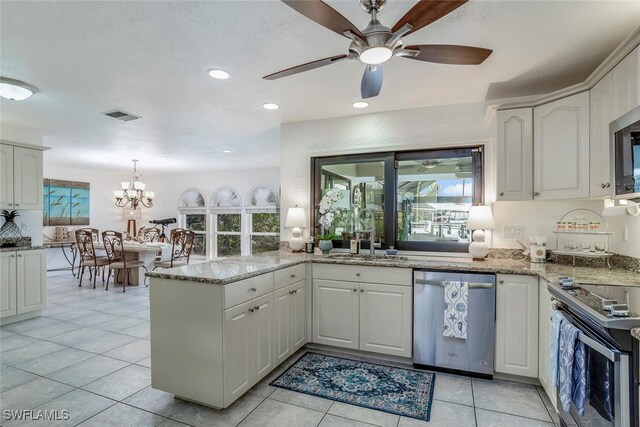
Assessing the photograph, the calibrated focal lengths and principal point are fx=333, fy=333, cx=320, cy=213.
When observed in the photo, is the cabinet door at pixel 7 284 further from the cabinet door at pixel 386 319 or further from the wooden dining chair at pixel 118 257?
the cabinet door at pixel 386 319

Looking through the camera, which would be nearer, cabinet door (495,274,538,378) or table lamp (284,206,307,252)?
cabinet door (495,274,538,378)

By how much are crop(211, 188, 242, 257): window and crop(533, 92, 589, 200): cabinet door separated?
254 inches

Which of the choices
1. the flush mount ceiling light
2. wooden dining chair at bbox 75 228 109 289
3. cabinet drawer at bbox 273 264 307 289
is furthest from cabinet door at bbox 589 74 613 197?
Result: wooden dining chair at bbox 75 228 109 289

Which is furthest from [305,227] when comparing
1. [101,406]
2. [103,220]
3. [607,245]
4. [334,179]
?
[103,220]

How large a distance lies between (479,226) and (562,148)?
87cm

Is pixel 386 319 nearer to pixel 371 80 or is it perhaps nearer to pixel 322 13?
pixel 371 80

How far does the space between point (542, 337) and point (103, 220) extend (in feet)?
30.2

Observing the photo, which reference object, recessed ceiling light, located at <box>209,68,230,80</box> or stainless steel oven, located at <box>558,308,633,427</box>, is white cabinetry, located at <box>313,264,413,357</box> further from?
recessed ceiling light, located at <box>209,68,230,80</box>

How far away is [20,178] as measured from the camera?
415 centimetres

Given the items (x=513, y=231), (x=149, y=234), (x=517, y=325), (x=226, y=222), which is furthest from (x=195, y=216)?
(x=517, y=325)

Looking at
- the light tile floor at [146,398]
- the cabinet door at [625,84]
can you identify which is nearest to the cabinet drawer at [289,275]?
the light tile floor at [146,398]

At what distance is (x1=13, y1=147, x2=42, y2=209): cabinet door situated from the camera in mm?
4109

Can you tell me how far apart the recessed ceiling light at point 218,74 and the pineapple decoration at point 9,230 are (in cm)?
357

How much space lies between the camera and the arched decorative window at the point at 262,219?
7730 mm
